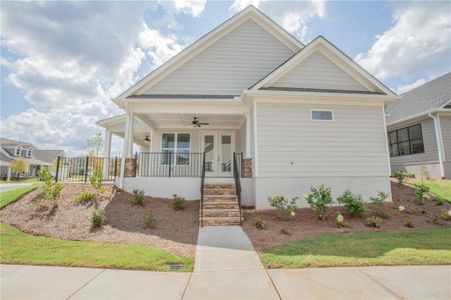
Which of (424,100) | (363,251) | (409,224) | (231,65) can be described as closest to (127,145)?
(231,65)

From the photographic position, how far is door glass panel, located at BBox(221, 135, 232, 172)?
41.8 feet

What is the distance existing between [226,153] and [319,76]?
601cm

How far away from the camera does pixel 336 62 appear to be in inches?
397

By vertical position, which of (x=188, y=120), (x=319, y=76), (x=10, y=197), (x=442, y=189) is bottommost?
(x=10, y=197)

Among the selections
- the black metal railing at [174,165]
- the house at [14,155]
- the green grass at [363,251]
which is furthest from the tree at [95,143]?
the green grass at [363,251]

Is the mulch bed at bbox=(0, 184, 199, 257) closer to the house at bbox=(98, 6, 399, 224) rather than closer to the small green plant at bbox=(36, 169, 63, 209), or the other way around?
the small green plant at bbox=(36, 169, 63, 209)

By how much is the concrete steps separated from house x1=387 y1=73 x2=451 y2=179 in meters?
12.2

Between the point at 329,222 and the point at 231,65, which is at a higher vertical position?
Result: the point at 231,65

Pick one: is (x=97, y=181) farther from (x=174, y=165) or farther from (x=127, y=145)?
(x=174, y=165)

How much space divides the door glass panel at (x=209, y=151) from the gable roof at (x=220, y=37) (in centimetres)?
406

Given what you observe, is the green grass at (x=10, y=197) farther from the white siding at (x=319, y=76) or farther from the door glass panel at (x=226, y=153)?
the white siding at (x=319, y=76)

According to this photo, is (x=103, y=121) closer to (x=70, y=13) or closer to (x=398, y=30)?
(x=70, y=13)

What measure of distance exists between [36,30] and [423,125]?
20.7 meters

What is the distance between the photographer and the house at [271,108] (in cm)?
920
